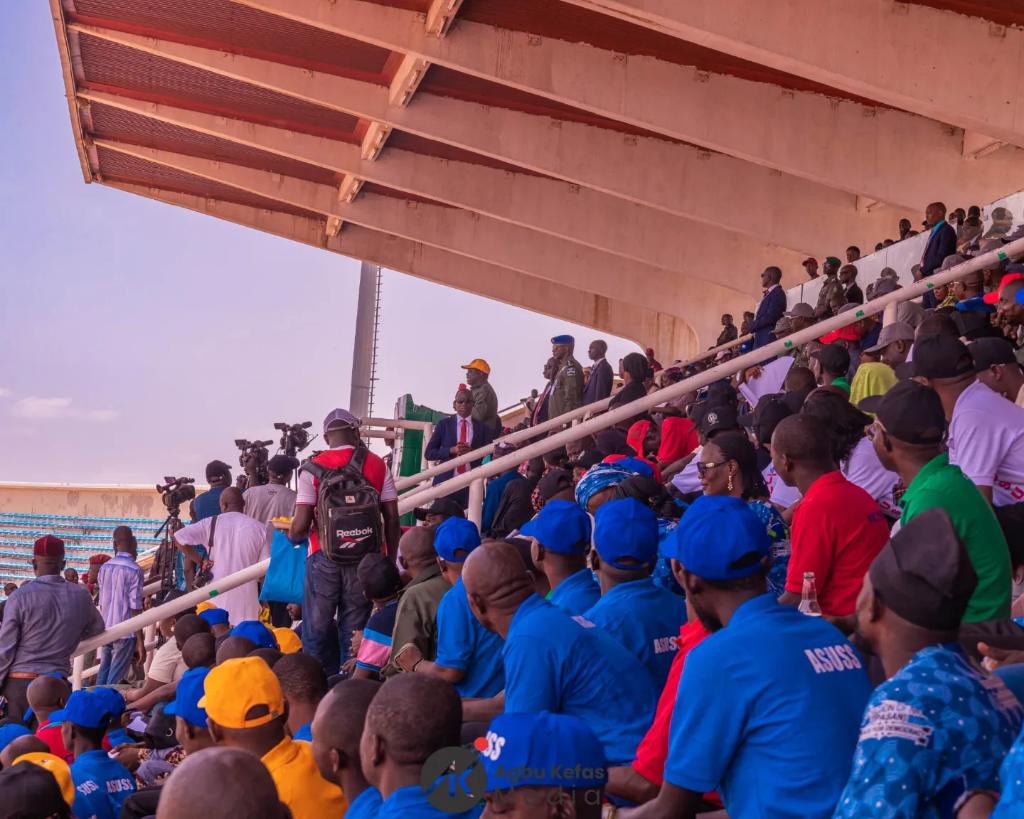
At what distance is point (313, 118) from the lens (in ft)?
60.1

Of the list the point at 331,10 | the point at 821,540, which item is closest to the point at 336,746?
the point at 821,540

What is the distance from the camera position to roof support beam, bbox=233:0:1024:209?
14258mm

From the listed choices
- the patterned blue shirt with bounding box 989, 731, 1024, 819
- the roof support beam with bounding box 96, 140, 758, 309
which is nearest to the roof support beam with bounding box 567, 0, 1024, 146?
the roof support beam with bounding box 96, 140, 758, 309

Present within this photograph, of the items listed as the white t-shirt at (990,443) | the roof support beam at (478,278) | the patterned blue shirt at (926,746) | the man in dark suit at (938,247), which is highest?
the roof support beam at (478,278)

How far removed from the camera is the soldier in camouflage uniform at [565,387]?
13.0m

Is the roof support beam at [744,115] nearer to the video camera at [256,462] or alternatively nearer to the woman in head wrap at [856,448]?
the video camera at [256,462]

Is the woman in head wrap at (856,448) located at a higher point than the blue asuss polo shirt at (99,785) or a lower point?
higher

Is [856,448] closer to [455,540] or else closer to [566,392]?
[455,540]

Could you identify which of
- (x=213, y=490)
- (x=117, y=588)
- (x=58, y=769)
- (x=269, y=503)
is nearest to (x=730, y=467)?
(x=58, y=769)

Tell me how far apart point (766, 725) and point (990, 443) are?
2.31m

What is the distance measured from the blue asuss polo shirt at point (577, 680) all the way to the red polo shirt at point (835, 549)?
0.78 metres

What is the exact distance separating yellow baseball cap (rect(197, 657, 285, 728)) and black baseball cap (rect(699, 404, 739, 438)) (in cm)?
359

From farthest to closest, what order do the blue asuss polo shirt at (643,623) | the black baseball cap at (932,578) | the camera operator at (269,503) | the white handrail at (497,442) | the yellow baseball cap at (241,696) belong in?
the white handrail at (497,442)
the camera operator at (269,503)
the blue asuss polo shirt at (643,623)
the yellow baseball cap at (241,696)
the black baseball cap at (932,578)

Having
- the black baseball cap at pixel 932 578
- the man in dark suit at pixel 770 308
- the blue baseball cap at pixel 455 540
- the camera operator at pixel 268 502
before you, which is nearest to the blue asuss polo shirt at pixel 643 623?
the blue baseball cap at pixel 455 540
